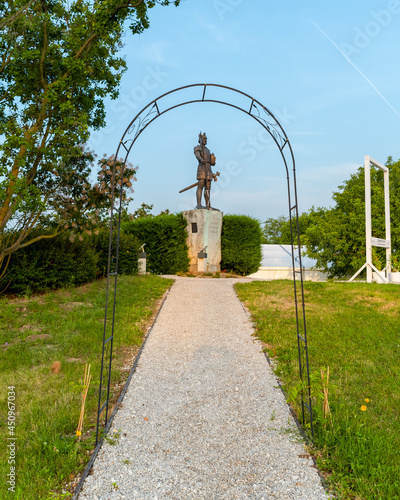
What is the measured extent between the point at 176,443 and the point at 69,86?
8000mm

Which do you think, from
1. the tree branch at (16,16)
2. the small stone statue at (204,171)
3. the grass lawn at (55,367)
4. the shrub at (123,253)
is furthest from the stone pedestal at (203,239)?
the tree branch at (16,16)

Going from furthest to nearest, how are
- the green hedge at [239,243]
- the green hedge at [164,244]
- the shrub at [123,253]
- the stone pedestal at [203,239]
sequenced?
the green hedge at [239,243]
the stone pedestal at [203,239]
the green hedge at [164,244]
the shrub at [123,253]

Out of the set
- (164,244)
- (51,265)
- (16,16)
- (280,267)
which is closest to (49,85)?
(16,16)

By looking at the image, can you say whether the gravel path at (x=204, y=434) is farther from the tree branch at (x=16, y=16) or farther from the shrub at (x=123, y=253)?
the tree branch at (x=16, y=16)

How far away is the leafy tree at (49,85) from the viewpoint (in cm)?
780

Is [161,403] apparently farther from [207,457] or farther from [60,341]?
[60,341]

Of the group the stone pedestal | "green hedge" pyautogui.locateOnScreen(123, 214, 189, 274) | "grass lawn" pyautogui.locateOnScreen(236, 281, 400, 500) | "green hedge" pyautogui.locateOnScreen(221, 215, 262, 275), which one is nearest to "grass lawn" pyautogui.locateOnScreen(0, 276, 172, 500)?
"grass lawn" pyautogui.locateOnScreen(236, 281, 400, 500)

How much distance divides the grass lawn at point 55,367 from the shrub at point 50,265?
1.20 ft

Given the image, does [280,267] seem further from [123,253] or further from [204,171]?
[123,253]

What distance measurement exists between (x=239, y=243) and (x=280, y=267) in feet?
11.0

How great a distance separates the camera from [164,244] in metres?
16.3

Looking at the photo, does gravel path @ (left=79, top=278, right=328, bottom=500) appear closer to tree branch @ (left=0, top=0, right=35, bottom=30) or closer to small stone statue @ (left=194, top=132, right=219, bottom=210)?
tree branch @ (left=0, top=0, right=35, bottom=30)

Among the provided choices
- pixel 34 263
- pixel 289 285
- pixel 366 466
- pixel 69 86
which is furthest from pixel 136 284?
pixel 366 466

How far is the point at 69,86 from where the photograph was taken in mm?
8742
